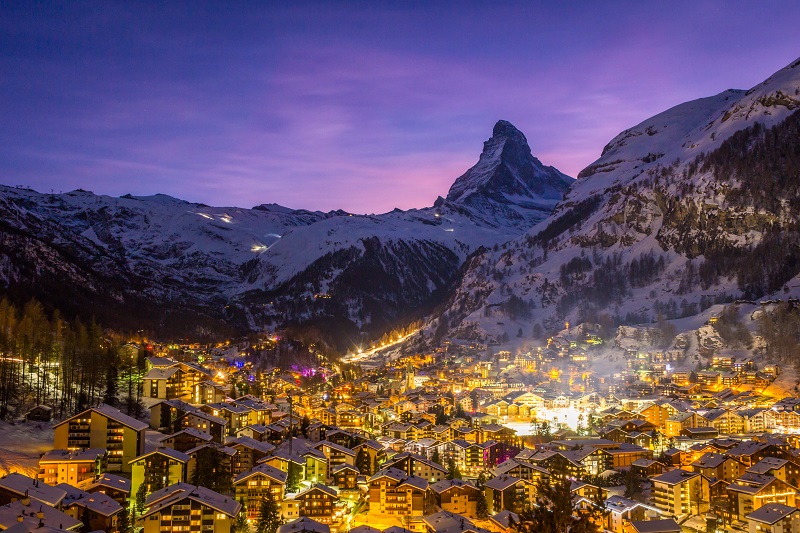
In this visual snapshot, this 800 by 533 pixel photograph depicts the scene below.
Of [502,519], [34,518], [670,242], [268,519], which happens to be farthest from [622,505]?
[670,242]

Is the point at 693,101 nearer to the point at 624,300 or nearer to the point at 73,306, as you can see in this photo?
the point at 624,300

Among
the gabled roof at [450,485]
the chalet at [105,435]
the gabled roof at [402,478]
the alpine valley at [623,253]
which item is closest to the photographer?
the chalet at [105,435]

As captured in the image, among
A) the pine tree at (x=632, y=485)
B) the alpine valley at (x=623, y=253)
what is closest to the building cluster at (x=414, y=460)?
the pine tree at (x=632, y=485)

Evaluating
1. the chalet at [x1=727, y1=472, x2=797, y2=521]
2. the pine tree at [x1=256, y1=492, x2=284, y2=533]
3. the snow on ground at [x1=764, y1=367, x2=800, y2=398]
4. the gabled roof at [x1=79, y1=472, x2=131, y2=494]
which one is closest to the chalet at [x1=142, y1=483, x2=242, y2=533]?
the pine tree at [x1=256, y1=492, x2=284, y2=533]

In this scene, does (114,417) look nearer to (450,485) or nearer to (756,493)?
(450,485)

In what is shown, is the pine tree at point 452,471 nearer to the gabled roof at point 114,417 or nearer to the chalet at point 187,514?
the chalet at point 187,514
